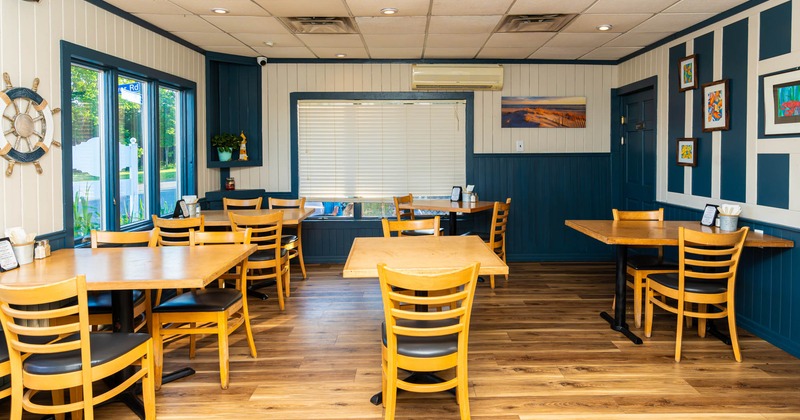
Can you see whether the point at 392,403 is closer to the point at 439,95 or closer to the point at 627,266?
the point at 627,266

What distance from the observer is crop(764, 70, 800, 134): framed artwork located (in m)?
4.05

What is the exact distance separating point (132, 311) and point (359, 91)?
15.6 feet

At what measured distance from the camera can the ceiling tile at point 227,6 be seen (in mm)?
4680

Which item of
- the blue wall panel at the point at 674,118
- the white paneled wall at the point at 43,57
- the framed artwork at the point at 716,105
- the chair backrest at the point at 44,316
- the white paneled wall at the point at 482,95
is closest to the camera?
the chair backrest at the point at 44,316

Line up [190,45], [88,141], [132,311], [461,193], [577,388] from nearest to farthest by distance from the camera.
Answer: [132,311] → [577,388] → [88,141] → [190,45] → [461,193]

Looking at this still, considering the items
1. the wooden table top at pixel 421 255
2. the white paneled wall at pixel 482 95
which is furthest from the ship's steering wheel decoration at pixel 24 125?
the white paneled wall at pixel 482 95

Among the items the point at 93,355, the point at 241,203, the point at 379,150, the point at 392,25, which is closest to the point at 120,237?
the point at 93,355

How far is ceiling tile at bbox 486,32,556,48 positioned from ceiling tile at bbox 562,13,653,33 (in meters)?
0.33

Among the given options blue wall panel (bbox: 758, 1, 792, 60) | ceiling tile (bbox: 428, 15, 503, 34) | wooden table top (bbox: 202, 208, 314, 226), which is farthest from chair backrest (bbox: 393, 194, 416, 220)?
blue wall panel (bbox: 758, 1, 792, 60)

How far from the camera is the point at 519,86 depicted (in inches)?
293

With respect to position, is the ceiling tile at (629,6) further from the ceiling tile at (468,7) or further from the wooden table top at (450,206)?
the wooden table top at (450,206)

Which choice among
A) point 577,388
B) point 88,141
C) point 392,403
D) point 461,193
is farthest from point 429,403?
point 461,193

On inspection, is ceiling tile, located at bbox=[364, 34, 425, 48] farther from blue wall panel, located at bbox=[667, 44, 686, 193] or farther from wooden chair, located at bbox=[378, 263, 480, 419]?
wooden chair, located at bbox=[378, 263, 480, 419]

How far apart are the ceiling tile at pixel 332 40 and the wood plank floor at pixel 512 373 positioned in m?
2.80
